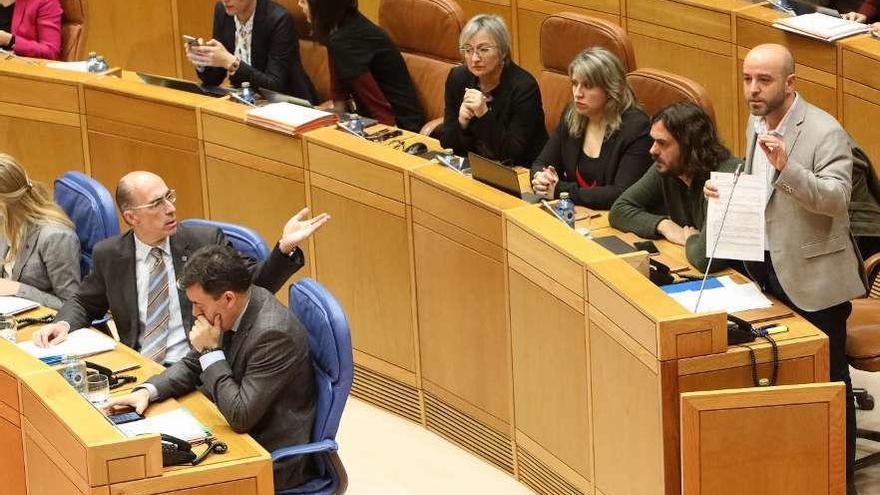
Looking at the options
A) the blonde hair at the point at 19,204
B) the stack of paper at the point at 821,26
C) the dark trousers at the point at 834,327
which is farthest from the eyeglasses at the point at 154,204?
the stack of paper at the point at 821,26

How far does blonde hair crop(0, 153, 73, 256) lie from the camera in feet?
17.1

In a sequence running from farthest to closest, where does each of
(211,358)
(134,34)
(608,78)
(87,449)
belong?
(134,34), (608,78), (211,358), (87,449)

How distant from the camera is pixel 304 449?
4.20m

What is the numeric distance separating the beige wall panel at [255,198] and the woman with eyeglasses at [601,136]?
99cm

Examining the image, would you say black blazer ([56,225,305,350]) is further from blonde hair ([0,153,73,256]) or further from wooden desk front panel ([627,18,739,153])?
wooden desk front panel ([627,18,739,153])

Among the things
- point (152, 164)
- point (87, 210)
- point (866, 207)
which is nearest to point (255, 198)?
point (152, 164)

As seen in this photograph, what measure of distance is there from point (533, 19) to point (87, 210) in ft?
9.42

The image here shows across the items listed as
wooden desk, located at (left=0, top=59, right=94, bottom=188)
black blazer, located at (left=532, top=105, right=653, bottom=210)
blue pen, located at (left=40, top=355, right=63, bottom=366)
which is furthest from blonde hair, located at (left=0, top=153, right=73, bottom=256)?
black blazer, located at (left=532, top=105, right=653, bottom=210)

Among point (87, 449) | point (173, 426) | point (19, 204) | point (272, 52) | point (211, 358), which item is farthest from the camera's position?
point (272, 52)

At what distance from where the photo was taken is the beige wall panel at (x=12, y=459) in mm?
4410

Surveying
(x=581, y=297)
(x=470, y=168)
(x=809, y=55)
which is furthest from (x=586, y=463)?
(x=809, y=55)

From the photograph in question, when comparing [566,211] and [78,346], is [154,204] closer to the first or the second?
[78,346]

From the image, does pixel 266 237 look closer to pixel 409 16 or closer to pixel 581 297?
pixel 409 16

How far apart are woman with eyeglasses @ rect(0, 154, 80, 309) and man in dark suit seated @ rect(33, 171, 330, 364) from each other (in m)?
0.27
